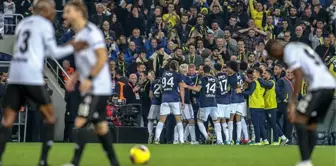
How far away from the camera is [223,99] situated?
29578mm

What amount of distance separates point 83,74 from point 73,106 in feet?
45.2

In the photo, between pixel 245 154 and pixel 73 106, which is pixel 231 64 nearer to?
pixel 73 106

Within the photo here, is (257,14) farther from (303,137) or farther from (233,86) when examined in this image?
(303,137)

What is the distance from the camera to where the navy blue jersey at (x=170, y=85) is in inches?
1127

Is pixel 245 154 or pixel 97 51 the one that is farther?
pixel 245 154

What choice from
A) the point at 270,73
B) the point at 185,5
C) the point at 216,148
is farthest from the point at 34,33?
the point at 185,5

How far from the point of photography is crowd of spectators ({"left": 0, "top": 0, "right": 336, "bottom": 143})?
30.9 metres

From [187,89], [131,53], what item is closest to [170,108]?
[187,89]

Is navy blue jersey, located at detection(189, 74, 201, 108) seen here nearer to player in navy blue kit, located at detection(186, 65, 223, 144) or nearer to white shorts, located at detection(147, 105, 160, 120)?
player in navy blue kit, located at detection(186, 65, 223, 144)

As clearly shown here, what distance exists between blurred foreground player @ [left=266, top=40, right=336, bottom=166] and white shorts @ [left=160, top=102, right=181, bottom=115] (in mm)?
12703

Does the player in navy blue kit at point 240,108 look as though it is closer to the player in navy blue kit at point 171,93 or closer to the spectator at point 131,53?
the player in navy blue kit at point 171,93

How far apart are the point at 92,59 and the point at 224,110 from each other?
14.7 m

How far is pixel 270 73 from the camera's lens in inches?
1192

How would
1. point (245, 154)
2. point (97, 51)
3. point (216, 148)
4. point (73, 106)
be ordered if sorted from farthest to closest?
point (73, 106) → point (216, 148) → point (245, 154) → point (97, 51)
